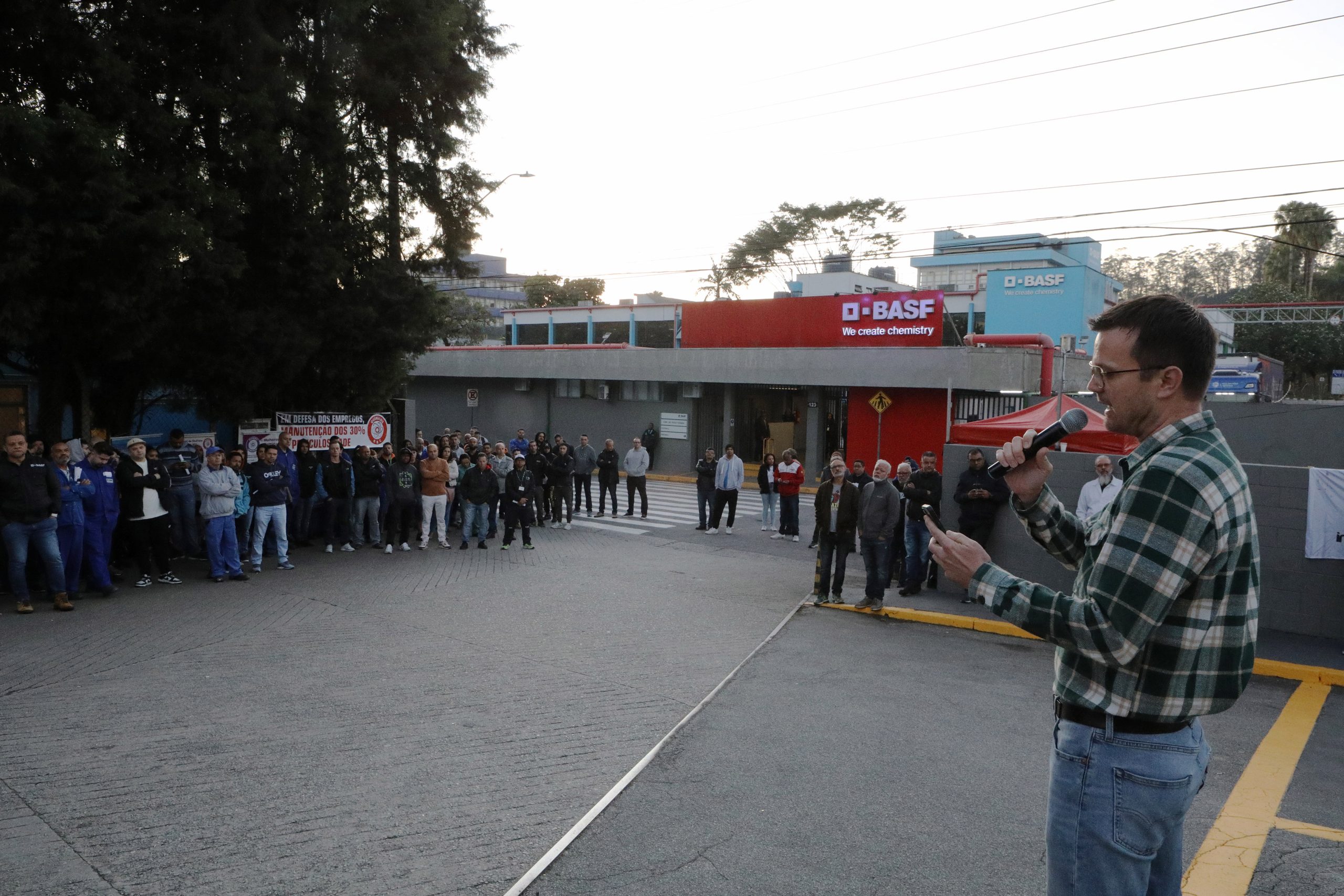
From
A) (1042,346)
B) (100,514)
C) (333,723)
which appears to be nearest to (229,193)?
(100,514)

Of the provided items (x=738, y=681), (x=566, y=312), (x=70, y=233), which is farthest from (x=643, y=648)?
(x=566, y=312)

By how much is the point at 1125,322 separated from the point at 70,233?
40.1 feet

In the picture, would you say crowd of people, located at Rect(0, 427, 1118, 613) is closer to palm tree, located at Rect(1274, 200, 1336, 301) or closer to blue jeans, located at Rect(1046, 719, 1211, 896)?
blue jeans, located at Rect(1046, 719, 1211, 896)

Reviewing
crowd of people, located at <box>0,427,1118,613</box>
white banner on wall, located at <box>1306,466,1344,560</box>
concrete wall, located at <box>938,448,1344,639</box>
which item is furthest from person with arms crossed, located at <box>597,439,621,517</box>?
white banner on wall, located at <box>1306,466,1344,560</box>

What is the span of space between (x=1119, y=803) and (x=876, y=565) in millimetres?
9354

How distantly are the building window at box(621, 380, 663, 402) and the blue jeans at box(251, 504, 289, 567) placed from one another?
1969 centimetres

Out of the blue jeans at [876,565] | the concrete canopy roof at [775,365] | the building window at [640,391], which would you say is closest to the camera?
the blue jeans at [876,565]

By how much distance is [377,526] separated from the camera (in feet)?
52.9

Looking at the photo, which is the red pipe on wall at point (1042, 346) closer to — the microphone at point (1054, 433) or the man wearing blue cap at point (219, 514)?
the man wearing blue cap at point (219, 514)

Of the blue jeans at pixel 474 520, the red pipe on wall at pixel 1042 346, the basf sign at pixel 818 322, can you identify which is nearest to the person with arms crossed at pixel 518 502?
the blue jeans at pixel 474 520

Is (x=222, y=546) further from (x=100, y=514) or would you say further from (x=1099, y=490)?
(x=1099, y=490)

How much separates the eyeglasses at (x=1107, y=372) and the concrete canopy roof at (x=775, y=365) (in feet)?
70.6

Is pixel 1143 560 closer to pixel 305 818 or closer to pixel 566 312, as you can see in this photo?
pixel 305 818

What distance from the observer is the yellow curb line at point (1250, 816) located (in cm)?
450
